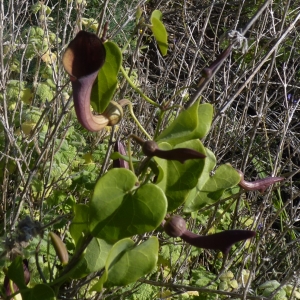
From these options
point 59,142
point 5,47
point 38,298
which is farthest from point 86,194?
point 38,298

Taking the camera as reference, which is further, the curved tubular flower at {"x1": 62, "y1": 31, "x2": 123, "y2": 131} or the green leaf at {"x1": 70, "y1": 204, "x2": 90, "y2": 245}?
the green leaf at {"x1": 70, "y1": 204, "x2": 90, "y2": 245}

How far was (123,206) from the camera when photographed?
494 mm

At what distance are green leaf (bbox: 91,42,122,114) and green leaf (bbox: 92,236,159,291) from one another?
153 millimetres

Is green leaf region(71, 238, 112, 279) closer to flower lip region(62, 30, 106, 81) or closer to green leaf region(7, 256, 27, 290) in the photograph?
green leaf region(7, 256, 27, 290)

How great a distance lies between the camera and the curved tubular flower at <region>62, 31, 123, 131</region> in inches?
18.1

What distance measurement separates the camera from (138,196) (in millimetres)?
491

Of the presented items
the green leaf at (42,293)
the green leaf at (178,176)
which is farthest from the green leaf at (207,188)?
the green leaf at (42,293)

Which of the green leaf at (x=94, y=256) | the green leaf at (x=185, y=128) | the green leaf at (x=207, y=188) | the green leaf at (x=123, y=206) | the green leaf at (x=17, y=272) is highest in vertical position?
the green leaf at (x=185, y=128)

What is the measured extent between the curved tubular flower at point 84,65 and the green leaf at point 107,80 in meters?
0.03

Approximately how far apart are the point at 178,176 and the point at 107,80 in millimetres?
127

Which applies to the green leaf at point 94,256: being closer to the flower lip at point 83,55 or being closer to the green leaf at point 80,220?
the green leaf at point 80,220

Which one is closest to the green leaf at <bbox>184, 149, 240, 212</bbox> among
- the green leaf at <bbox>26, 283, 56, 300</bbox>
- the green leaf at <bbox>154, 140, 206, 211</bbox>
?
the green leaf at <bbox>154, 140, 206, 211</bbox>

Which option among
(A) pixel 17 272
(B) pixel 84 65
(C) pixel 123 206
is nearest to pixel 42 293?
(A) pixel 17 272

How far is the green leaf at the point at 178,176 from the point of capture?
20.3 inches
